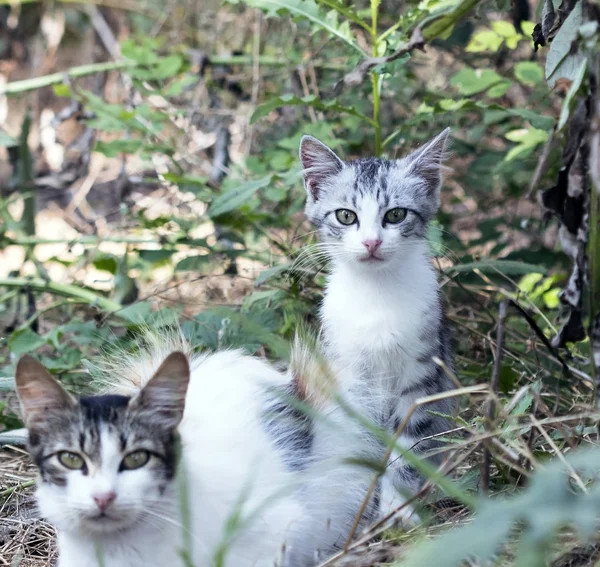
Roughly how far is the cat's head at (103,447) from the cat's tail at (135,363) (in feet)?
1.24

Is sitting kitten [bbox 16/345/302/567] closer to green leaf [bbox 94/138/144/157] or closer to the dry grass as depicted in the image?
the dry grass

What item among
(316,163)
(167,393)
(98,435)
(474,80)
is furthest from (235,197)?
(98,435)

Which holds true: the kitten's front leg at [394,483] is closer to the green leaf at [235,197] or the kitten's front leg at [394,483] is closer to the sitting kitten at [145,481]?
the sitting kitten at [145,481]

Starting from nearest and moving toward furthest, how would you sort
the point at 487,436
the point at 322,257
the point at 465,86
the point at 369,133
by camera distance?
the point at 487,436 < the point at 322,257 < the point at 465,86 < the point at 369,133

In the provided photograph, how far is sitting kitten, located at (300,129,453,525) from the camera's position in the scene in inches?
90.2

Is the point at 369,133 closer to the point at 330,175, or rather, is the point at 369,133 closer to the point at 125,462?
the point at 330,175

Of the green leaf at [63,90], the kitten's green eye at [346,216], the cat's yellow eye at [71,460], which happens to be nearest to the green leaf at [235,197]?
the kitten's green eye at [346,216]

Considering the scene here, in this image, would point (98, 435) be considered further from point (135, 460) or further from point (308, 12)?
point (308, 12)

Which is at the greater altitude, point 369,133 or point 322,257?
point 369,133

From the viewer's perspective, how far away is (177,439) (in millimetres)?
1676

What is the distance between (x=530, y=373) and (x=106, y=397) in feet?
5.02

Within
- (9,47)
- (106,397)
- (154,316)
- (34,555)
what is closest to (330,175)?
(154,316)

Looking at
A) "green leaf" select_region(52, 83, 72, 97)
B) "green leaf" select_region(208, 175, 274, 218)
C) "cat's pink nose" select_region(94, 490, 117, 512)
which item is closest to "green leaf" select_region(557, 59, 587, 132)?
"cat's pink nose" select_region(94, 490, 117, 512)

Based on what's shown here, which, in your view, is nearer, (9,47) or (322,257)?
(322,257)
